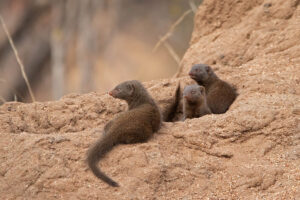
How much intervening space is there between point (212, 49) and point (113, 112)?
1.51 metres

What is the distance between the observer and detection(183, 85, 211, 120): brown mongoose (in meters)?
4.61

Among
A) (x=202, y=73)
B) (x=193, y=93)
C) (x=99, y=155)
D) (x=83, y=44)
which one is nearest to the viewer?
(x=99, y=155)

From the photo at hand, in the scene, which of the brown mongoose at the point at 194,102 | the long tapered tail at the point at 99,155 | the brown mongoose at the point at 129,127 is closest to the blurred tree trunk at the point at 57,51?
the brown mongoose at the point at 194,102

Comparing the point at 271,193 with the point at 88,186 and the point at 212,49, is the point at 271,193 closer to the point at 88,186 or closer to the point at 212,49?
the point at 88,186

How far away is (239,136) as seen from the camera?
3469 mm

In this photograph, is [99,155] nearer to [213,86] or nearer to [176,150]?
[176,150]

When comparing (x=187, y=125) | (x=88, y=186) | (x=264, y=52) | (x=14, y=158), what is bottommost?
(x=264, y=52)

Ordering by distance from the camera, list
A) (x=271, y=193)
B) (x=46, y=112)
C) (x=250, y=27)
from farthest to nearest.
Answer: (x=250, y=27) → (x=46, y=112) → (x=271, y=193)

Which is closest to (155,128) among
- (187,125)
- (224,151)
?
(187,125)

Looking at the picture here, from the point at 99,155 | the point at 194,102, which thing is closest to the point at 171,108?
the point at 194,102

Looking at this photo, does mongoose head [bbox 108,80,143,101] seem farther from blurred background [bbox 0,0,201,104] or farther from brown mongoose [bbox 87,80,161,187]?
blurred background [bbox 0,0,201,104]

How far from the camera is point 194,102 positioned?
4645 millimetres

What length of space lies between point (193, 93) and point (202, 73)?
38 centimetres

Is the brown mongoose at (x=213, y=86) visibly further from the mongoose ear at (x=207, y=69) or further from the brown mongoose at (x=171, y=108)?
the brown mongoose at (x=171, y=108)
